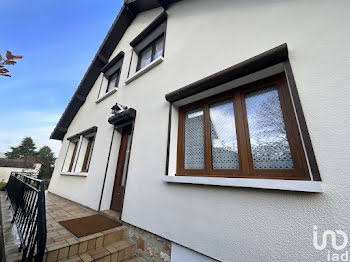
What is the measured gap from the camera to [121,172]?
366 cm

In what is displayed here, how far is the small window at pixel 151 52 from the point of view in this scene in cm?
395

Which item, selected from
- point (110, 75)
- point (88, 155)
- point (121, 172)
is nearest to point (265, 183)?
point (121, 172)

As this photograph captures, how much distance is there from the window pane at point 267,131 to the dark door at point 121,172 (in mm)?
2929

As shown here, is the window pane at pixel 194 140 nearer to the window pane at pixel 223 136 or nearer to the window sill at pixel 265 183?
the window pane at pixel 223 136

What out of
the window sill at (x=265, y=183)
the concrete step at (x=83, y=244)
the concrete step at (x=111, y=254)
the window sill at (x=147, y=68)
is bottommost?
the concrete step at (x=111, y=254)

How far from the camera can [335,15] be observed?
4.71 feet

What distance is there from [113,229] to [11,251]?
1280 mm

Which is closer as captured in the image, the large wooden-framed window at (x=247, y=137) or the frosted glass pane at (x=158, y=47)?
the large wooden-framed window at (x=247, y=137)

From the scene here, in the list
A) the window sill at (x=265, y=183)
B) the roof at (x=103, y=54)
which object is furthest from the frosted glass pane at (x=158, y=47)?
the window sill at (x=265, y=183)

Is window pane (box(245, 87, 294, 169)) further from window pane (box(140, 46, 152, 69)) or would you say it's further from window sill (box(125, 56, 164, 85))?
window pane (box(140, 46, 152, 69))

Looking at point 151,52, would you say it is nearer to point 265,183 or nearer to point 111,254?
point 265,183

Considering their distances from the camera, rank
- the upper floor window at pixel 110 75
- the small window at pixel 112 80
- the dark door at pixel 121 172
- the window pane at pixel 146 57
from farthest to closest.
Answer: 1. the small window at pixel 112 80
2. the upper floor window at pixel 110 75
3. the window pane at pixel 146 57
4. the dark door at pixel 121 172

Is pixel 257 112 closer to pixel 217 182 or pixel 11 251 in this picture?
pixel 217 182

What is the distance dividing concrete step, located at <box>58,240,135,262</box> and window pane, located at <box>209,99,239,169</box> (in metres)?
2.04
